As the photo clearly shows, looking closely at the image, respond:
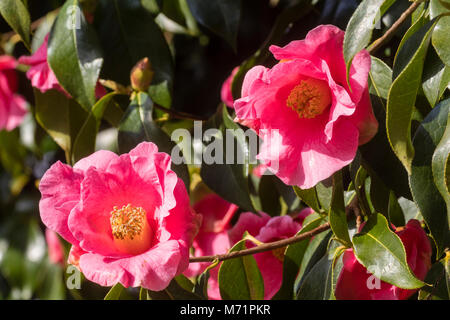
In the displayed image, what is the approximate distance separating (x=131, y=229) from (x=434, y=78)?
0.38 meters

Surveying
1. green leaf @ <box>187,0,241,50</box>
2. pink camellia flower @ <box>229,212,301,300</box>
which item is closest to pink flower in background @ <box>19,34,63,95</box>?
green leaf @ <box>187,0,241,50</box>

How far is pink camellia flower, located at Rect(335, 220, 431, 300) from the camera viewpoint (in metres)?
0.81

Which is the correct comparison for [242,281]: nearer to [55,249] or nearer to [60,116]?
[60,116]

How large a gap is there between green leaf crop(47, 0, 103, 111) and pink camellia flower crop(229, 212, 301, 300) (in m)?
0.28

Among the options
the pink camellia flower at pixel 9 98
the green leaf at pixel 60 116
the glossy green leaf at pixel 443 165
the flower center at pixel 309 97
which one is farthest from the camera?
the pink camellia flower at pixel 9 98

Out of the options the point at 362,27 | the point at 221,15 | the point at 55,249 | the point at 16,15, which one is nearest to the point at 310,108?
the point at 362,27

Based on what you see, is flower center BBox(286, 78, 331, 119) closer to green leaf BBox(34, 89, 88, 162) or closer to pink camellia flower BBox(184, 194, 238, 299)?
pink camellia flower BBox(184, 194, 238, 299)

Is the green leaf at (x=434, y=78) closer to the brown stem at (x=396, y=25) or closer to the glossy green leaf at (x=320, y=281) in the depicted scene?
the brown stem at (x=396, y=25)

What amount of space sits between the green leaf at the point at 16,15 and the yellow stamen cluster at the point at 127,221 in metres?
0.31

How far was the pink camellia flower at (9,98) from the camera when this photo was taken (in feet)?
4.93

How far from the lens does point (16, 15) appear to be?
981 millimetres

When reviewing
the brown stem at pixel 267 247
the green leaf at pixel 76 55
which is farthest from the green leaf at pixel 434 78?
the green leaf at pixel 76 55

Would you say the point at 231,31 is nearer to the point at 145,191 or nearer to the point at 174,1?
the point at 174,1

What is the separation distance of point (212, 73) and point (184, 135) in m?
0.43
